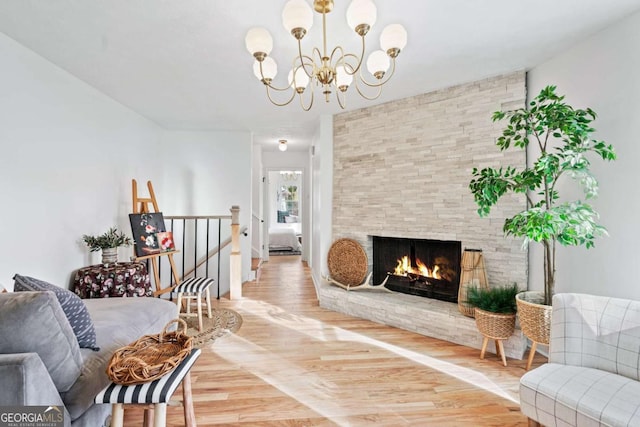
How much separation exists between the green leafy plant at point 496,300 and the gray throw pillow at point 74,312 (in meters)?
2.74

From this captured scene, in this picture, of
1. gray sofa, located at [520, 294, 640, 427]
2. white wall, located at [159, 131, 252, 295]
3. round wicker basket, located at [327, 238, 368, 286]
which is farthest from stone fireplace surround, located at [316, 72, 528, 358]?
white wall, located at [159, 131, 252, 295]

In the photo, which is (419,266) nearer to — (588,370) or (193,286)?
(588,370)

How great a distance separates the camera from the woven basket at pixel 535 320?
6.62ft

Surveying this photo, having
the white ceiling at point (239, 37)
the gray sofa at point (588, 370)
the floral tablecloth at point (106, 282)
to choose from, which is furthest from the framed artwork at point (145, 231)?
the gray sofa at point (588, 370)

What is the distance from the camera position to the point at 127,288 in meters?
2.78

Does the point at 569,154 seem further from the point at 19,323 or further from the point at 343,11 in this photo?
the point at 19,323

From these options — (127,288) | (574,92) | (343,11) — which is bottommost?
(127,288)

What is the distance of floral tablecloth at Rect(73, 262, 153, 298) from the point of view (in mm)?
2707

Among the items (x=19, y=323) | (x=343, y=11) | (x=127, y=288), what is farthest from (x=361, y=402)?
(x=343, y=11)

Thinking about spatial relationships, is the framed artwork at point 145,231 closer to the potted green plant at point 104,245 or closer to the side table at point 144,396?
the potted green plant at point 104,245

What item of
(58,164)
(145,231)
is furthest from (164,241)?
(58,164)

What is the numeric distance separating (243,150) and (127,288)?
2.90m

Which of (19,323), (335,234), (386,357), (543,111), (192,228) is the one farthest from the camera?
(192,228)

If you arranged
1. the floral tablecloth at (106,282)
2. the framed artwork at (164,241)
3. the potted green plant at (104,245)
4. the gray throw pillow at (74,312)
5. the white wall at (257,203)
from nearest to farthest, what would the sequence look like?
the gray throw pillow at (74,312)
the floral tablecloth at (106,282)
the potted green plant at (104,245)
the framed artwork at (164,241)
the white wall at (257,203)
